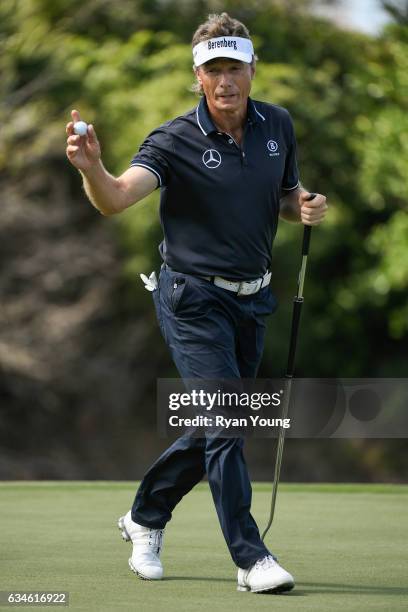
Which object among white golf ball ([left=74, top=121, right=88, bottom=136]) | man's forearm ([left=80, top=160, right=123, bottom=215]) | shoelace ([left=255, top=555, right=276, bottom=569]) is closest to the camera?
white golf ball ([left=74, top=121, right=88, bottom=136])

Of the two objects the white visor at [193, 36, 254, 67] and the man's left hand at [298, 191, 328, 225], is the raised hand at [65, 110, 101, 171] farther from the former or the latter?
the man's left hand at [298, 191, 328, 225]

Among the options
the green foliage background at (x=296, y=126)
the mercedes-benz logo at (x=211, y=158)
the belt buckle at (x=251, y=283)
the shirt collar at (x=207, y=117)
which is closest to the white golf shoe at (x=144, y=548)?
the belt buckle at (x=251, y=283)

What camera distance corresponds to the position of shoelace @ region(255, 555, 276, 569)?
471 cm

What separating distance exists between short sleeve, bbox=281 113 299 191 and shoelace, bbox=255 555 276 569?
1.55 m

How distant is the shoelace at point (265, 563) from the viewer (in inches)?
185

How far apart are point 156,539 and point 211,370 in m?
0.80

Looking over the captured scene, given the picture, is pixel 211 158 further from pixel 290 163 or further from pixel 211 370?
pixel 211 370

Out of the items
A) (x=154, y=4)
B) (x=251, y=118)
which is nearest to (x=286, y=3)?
(x=154, y=4)

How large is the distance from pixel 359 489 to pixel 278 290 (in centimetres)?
1632

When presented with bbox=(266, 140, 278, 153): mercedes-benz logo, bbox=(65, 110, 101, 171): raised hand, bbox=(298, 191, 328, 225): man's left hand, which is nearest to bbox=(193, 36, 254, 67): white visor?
bbox=(266, 140, 278, 153): mercedes-benz logo

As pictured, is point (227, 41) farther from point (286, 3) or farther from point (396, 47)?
point (286, 3)

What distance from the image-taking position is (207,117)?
5.09 m

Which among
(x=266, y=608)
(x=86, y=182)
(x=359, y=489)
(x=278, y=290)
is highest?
(x=86, y=182)

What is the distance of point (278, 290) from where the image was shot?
81.9ft
